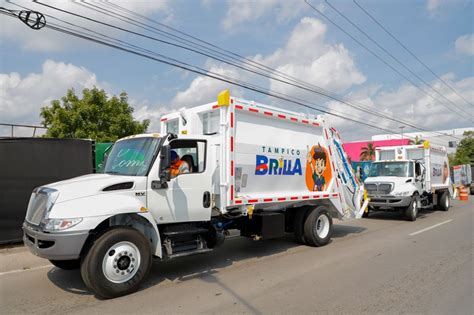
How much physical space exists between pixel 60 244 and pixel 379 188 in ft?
39.2

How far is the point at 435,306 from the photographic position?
456 centimetres

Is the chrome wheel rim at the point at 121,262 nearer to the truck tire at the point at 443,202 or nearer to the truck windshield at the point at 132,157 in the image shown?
the truck windshield at the point at 132,157

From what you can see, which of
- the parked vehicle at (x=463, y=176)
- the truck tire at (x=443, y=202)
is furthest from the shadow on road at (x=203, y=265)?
the parked vehicle at (x=463, y=176)

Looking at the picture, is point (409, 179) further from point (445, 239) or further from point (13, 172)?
point (13, 172)

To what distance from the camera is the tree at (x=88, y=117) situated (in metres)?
17.2

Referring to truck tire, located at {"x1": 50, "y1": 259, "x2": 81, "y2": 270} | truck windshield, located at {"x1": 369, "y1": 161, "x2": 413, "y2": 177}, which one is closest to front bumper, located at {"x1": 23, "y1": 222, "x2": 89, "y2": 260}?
truck tire, located at {"x1": 50, "y1": 259, "x2": 81, "y2": 270}

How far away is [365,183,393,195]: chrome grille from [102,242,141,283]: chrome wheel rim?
1089 cm

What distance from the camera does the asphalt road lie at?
4.61 meters

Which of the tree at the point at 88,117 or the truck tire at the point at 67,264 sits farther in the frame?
the tree at the point at 88,117

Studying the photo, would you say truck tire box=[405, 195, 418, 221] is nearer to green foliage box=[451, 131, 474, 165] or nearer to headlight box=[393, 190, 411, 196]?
headlight box=[393, 190, 411, 196]

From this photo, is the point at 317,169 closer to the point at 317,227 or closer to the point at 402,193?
the point at 317,227

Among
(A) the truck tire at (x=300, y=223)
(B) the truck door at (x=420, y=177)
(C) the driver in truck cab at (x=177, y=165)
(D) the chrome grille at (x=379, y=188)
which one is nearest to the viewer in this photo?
(C) the driver in truck cab at (x=177, y=165)

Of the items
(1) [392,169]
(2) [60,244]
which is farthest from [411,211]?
(2) [60,244]

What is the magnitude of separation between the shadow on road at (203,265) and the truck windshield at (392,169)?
7.47 metres
